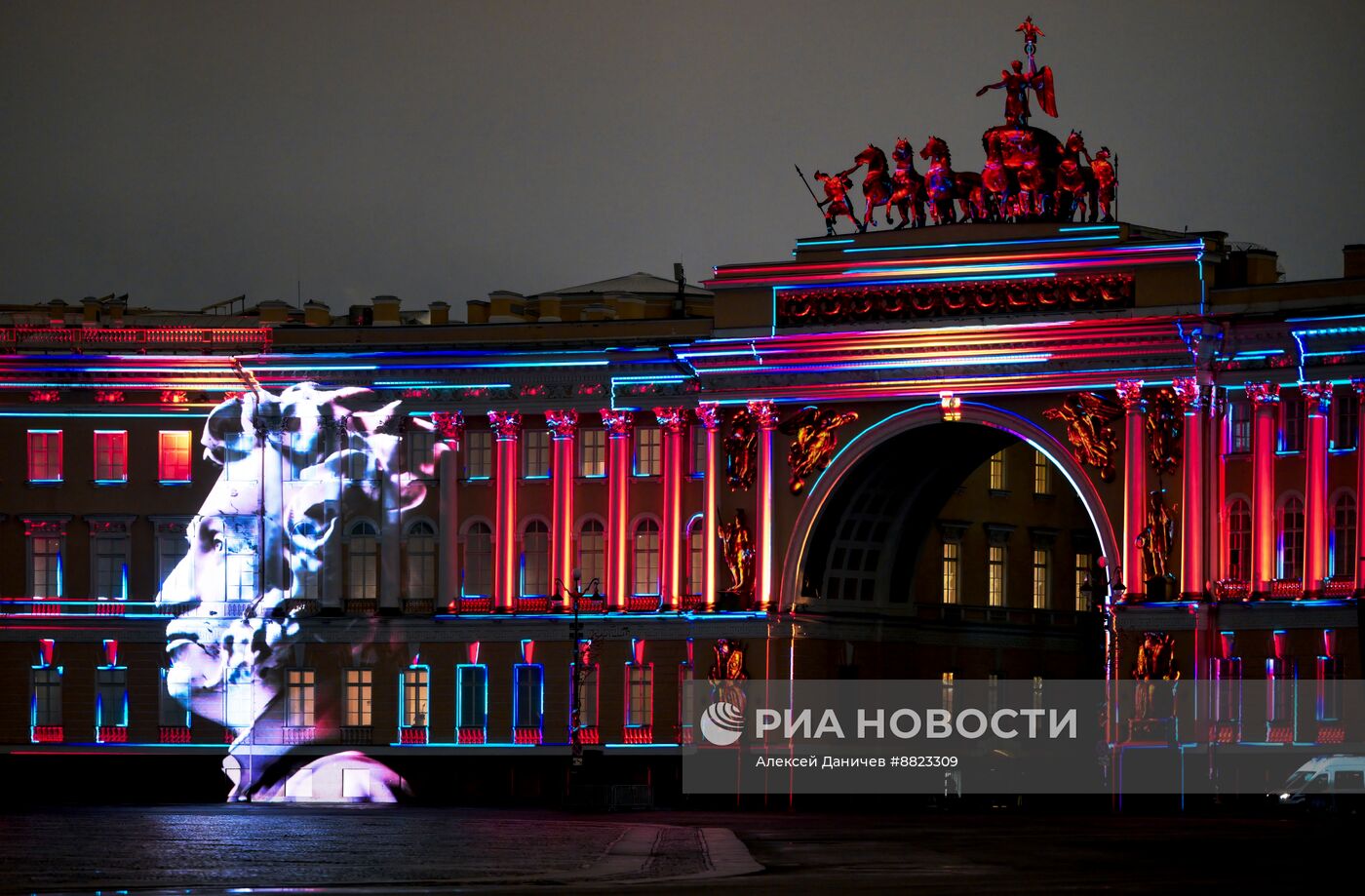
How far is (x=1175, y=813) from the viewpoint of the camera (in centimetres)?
8369

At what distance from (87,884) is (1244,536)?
45179 millimetres

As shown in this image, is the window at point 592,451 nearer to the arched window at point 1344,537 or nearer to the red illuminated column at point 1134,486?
the red illuminated column at point 1134,486

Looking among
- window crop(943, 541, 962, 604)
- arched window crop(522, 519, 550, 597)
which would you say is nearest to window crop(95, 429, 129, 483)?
arched window crop(522, 519, 550, 597)

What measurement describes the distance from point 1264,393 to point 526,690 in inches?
1041

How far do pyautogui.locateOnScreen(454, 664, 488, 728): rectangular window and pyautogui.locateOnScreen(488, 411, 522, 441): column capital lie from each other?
764 centimetres

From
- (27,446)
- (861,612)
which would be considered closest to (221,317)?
(27,446)

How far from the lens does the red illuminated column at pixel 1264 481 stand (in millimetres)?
87625

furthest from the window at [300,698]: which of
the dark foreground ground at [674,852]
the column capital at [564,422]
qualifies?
the dark foreground ground at [674,852]

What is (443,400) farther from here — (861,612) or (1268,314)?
(1268,314)

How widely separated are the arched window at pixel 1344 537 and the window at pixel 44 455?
4288 centimetres

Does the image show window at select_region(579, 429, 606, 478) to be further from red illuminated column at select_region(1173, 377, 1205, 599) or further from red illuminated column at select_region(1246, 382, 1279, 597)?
red illuminated column at select_region(1246, 382, 1279, 597)

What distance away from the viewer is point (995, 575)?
362 ft

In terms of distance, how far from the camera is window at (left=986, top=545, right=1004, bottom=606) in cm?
10969

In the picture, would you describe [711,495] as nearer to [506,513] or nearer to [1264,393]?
[506,513]
